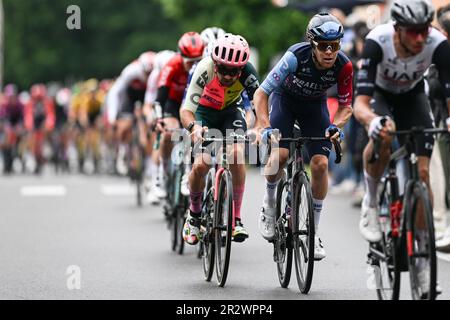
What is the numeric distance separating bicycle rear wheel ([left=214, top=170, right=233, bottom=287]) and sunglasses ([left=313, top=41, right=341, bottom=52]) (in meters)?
1.28

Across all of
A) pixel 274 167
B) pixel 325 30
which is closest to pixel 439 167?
pixel 274 167

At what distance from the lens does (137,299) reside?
9078 mm

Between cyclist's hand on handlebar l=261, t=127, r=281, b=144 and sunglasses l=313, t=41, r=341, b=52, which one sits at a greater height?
sunglasses l=313, t=41, r=341, b=52

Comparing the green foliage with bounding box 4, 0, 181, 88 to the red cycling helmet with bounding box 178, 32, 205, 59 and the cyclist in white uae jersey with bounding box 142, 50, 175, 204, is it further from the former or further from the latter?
the red cycling helmet with bounding box 178, 32, 205, 59

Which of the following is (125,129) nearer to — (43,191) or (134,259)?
(43,191)

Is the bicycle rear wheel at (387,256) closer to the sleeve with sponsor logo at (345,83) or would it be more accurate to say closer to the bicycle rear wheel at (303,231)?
the bicycle rear wheel at (303,231)

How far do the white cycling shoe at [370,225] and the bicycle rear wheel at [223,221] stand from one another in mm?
1419

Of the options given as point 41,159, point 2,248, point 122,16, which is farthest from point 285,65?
point 122,16

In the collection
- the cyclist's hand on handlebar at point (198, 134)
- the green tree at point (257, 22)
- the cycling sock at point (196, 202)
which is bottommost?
the cycling sock at point (196, 202)

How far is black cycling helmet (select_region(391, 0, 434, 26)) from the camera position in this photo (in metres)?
7.98

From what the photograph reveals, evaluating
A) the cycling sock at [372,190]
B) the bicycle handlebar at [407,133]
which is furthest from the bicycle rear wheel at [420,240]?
the cycling sock at [372,190]

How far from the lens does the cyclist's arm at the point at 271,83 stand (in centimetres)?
949

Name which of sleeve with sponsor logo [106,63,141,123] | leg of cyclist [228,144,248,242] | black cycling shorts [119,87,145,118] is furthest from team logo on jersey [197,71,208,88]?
black cycling shorts [119,87,145,118]
